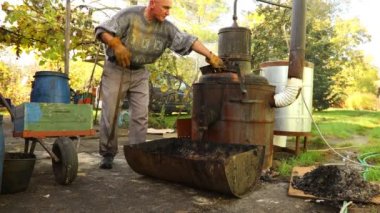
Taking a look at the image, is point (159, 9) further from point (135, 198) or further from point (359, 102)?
point (359, 102)

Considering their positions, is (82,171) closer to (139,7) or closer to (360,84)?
(139,7)

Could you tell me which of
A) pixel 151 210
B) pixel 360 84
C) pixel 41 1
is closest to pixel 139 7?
pixel 151 210

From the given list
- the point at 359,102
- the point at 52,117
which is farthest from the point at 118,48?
the point at 359,102

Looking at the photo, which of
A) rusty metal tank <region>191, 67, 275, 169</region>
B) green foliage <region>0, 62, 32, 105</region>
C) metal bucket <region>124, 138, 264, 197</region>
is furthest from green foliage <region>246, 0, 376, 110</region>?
green foliage <region>0, 62, 32, 105</region>

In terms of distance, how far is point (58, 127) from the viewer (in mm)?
3115

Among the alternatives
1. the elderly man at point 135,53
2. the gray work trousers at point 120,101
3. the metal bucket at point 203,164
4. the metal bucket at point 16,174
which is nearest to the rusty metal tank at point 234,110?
the elderly man at point 135,53

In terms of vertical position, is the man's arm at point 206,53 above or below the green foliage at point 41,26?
below

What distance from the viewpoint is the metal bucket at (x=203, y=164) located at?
261 centimetres

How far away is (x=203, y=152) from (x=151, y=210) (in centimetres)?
104

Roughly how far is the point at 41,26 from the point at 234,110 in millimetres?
4028

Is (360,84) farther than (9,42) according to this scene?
Yes

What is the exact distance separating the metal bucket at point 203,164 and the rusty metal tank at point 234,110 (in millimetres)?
416

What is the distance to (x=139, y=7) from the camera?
3.71m

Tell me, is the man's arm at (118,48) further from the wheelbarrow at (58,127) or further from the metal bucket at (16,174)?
the metal bucket at (16,174)
